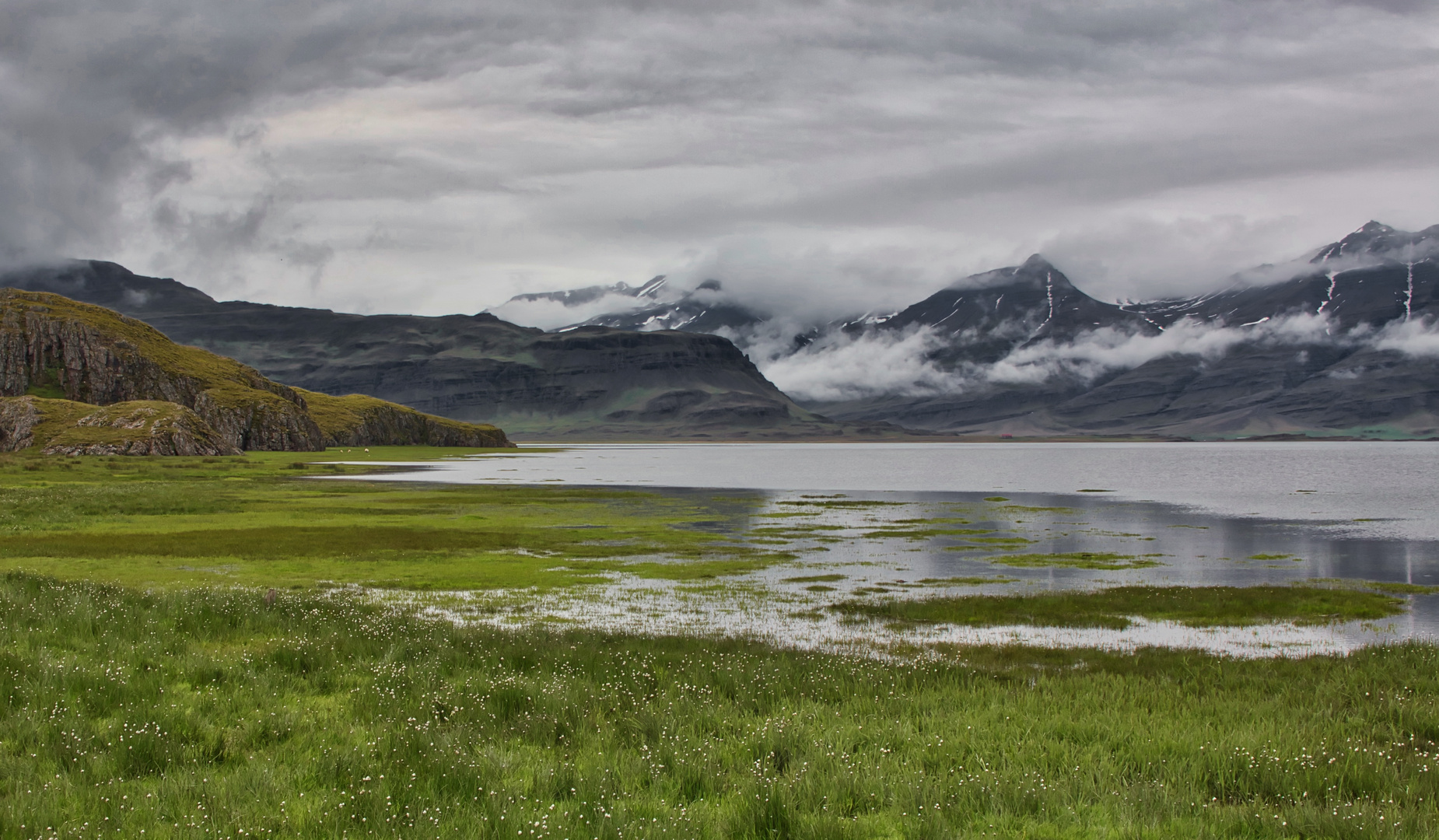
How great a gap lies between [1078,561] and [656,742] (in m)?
35.8

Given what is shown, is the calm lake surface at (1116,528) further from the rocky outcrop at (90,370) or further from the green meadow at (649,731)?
the rocky outcrop at (90,370)

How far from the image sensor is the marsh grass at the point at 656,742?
9469 mm

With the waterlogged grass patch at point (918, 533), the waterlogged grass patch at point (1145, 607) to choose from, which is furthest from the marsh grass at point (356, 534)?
the waterlogged grass patch at point (1145, 607)

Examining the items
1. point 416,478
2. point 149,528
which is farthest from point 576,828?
point 416,478

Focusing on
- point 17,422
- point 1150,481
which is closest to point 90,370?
point 17,422

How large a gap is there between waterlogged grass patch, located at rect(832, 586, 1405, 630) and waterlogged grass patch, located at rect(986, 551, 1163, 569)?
743 centimetres

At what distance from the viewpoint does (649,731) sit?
13.1 metres

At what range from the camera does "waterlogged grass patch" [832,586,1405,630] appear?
28.3 meters

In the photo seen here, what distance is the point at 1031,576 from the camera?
126 feet

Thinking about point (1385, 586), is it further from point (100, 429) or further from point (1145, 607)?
point (100, 429)

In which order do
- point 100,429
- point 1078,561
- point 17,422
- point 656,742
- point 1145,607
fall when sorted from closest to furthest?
point 656,742
point 1145,607
point 1078,561
point 100,429
point 17,422

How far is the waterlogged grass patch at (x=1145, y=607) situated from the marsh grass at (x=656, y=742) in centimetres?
866

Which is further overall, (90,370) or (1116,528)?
(90,370)

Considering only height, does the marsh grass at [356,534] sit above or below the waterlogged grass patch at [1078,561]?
above
